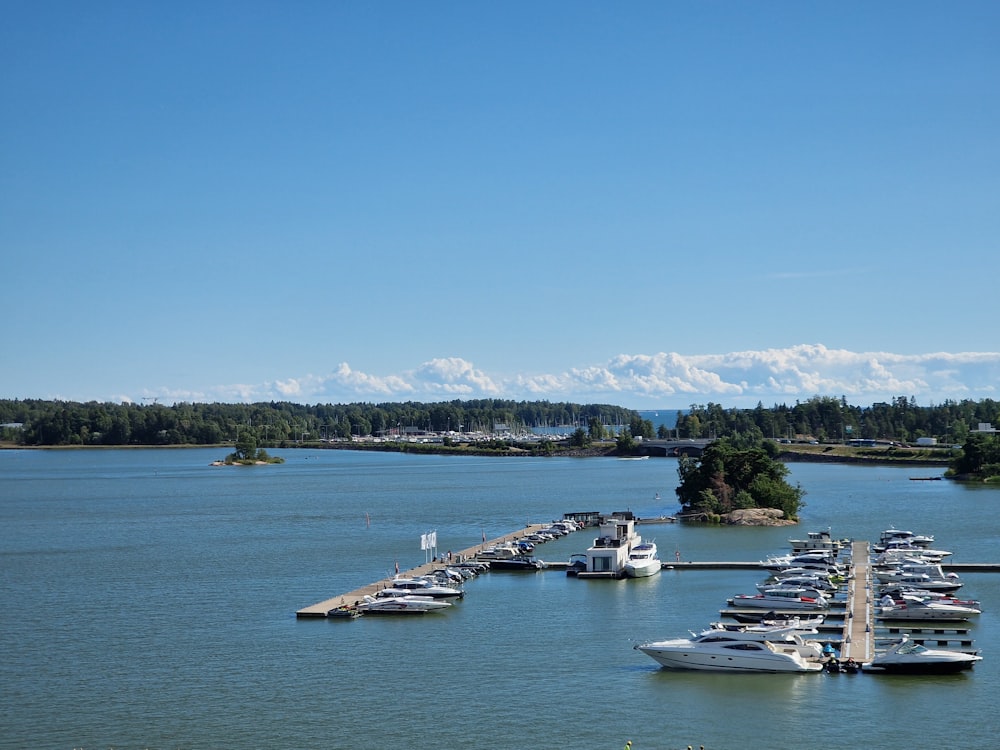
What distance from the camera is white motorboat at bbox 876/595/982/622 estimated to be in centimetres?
4866

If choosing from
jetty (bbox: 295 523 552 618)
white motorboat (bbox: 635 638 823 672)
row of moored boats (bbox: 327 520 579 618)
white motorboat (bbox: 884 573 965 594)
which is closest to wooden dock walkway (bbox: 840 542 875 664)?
white motorboat (bbox: 884 573 965 594)

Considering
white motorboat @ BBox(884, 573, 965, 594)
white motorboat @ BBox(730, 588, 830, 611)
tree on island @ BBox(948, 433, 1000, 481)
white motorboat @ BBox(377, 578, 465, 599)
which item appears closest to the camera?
white motorboat @ BBox(730, 588, 830, 611)

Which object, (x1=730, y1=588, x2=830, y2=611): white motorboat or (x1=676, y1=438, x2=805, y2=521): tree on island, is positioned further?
(x1=676, y1=438, x2=805, y2=521): tree on island

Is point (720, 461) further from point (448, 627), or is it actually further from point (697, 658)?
point (697, 658)

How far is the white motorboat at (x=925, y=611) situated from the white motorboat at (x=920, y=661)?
26.1ft

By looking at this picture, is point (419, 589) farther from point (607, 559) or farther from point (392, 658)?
point (607, 559)

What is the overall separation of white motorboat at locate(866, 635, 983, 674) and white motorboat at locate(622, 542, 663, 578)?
74.8ft

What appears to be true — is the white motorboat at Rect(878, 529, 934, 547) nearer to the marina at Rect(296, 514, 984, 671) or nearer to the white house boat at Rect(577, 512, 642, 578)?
the marina at Rect(296, 514, 984, 671)

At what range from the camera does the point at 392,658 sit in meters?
44.9

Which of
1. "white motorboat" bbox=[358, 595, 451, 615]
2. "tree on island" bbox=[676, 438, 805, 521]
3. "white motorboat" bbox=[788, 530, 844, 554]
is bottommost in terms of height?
"white motorboat" bbox=[358, 595, 451, 615]

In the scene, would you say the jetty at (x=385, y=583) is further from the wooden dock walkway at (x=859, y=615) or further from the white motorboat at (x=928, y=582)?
the white motorboat at (x=928, y=582)

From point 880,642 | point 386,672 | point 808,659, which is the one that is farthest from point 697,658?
point 386,672

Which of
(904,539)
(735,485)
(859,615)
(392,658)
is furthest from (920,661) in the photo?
(735,485)

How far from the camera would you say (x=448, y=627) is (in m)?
50.7
